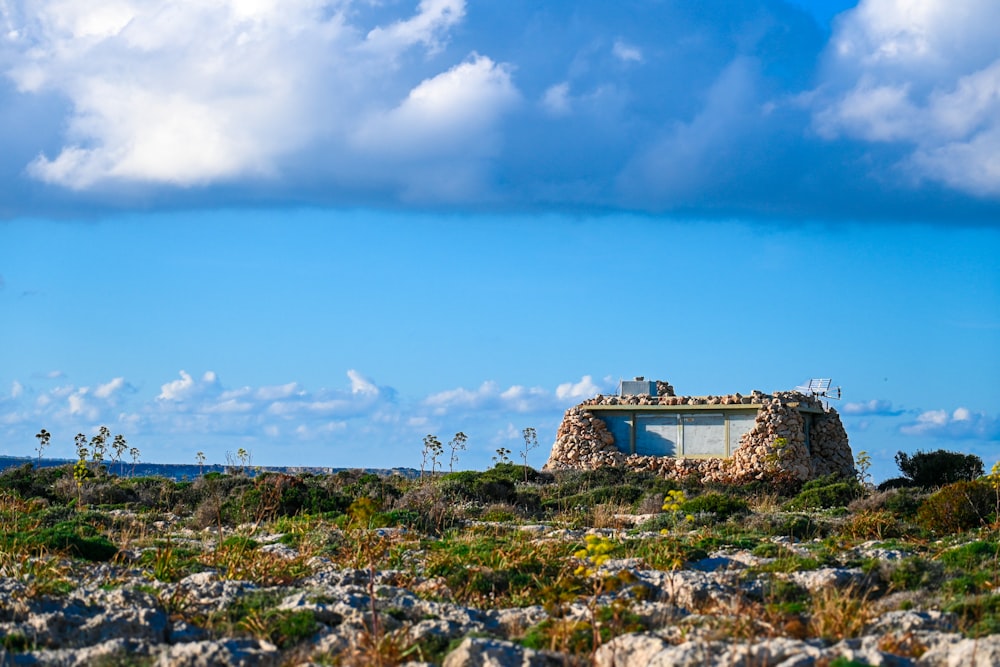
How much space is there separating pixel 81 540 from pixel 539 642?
22.5 ft

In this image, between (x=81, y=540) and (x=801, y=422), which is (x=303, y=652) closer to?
(x=81, y=540)

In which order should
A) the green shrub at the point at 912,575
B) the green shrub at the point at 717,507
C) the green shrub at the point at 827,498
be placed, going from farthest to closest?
the green shrub at the point at 827,498 < the green shrub at the point at 717,507 < the green shrub at the point at 912,575

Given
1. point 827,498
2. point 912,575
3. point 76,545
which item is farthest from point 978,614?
point 827,498

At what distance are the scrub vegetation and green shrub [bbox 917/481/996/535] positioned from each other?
3cm

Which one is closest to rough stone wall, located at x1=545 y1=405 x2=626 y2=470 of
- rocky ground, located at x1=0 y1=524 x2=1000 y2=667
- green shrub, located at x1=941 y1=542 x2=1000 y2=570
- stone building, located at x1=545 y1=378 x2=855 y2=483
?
stone building, located at x1=545 y1=378 x2=855 y2=483

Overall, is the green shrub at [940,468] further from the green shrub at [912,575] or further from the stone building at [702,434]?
the green shrub at [912,575]

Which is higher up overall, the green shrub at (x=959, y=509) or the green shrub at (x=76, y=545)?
the green shrub at (x=959, y=509)

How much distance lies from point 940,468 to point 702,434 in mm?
6704

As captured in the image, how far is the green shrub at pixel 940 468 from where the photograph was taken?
3144 cm

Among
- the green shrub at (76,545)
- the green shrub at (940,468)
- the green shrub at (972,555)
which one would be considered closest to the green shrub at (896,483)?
the green shrub at (940,468)

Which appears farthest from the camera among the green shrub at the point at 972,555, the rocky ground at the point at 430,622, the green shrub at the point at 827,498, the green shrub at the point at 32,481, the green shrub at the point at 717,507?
the green shrub at the point at 32,481

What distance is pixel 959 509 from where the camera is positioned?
17453mm

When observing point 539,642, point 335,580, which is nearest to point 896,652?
point 539,642

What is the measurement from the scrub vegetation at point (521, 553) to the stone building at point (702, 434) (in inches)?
315
